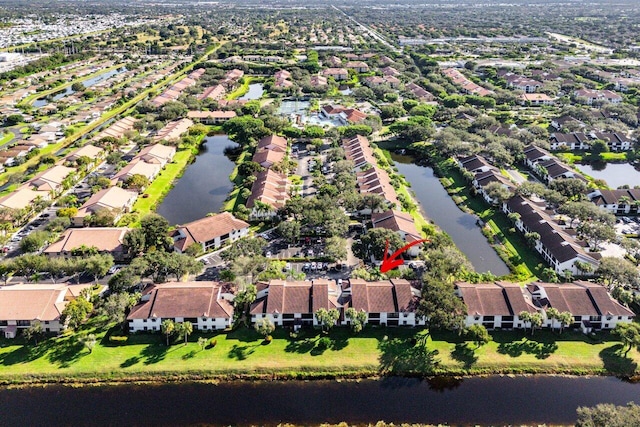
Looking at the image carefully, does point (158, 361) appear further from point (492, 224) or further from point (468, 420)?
point (492, 224)

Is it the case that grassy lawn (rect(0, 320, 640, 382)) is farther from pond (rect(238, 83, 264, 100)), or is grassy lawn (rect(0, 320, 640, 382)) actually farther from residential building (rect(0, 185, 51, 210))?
pond (rect(238, 83, 264, 100))

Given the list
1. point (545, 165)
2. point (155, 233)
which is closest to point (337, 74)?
point (545, 165)

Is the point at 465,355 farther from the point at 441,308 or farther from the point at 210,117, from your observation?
the point at 210,117

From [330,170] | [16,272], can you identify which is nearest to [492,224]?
[330,170]

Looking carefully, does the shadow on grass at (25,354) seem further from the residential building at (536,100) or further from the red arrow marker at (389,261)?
the residential building at (536,100)

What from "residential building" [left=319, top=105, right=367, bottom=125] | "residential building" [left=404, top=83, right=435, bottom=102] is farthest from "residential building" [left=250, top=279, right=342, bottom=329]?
"residential building" [left=404, top=83, right=435, bottom=102]
